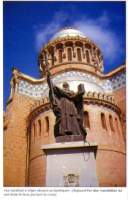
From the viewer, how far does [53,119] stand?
14.2 meters

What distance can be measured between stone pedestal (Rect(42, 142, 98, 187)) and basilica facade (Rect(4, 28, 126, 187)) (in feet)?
23.3

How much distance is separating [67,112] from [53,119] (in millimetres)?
8893

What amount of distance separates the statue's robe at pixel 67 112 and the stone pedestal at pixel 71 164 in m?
0.34

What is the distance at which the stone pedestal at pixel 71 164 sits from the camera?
479 cm

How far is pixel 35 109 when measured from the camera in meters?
15.0

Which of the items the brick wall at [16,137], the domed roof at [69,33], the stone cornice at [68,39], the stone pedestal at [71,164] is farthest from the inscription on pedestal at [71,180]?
the domed roof at [69,33]

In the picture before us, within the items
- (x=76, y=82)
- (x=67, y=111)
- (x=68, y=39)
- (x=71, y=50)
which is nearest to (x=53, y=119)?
(x=76, y=82)

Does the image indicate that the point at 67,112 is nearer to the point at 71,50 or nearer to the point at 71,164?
the point at 71,164

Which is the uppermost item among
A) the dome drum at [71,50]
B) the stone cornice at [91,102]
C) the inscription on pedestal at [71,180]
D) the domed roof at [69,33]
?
the domed roof at [69,33]

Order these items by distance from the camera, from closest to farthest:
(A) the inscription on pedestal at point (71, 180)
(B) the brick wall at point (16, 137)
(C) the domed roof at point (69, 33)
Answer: (A) the inscription on pedestal at point (71, 180)
(B) the brick wall at point (16, 137)
(C) the domed roof at point (69, 33)

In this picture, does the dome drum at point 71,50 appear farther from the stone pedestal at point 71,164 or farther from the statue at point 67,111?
the stone pedestal at point 71,164

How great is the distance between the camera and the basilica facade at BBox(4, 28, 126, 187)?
13.6m

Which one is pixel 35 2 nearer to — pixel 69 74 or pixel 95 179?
pixel 95 179

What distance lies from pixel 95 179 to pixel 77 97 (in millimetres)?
1481
